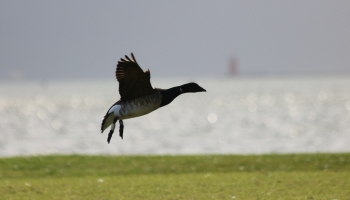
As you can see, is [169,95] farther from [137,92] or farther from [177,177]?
[177,177]

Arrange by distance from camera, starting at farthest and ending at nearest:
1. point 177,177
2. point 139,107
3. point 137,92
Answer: point 177,177
point 137,92
point 139,107

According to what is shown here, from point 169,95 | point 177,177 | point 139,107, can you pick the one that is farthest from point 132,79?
point 177,177

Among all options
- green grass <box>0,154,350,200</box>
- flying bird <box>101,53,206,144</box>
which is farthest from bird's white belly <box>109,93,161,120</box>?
green grass <box>0,154,350,200</box>

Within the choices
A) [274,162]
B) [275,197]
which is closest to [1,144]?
[274,162]

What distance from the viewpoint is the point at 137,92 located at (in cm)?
1133

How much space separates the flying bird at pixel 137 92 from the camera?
36.7 ft

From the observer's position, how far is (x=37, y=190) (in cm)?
1566

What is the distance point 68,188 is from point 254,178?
187 inches

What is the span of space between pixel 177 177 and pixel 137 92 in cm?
700

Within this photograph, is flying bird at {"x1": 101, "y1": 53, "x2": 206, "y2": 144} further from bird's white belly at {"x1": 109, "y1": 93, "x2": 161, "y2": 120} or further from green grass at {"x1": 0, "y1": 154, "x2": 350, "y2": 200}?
green grass at {"x1": 0, "y1": 154, "x2": 350, "y2": 200}

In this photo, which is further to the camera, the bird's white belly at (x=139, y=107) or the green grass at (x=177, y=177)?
the green grass at (x=177, y=177)

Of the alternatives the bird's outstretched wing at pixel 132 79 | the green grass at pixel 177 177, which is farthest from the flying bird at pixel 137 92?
the green grass at pixel 177 177

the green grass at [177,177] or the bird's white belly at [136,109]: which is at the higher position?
the bird's white belly at [136,109]

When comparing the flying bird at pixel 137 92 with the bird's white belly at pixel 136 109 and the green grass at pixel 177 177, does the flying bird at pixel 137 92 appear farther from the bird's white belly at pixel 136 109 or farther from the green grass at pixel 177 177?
the green grass at pixel 177 177
